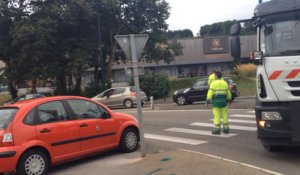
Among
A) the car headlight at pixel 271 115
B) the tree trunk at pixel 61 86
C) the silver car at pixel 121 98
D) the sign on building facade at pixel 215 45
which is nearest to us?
the car headlight at pixel 271 115

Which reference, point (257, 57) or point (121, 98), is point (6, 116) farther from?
point (121, 98)

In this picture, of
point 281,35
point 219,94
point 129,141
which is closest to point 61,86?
point 219,94

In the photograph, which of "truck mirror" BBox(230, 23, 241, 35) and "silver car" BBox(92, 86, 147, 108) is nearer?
"truck mirror" BBox(230, 23, 241, 35)

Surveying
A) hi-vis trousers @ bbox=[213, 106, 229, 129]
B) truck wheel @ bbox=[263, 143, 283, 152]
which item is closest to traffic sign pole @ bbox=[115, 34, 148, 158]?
truck wheel @ bbox=[263, 143, 283, 152]

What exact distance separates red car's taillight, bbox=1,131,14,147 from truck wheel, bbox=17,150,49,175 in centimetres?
36

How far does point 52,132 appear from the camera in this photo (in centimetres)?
894

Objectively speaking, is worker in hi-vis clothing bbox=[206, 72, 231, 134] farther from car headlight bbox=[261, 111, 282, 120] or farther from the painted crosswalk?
car headlight bbox=[261, 111, 282, 120]

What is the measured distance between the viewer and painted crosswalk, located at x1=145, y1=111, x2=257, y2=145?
12.3 meters

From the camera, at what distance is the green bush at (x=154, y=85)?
36.4 meters

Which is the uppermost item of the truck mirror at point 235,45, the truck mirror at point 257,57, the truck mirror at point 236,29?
the truck mirror at point 236,29

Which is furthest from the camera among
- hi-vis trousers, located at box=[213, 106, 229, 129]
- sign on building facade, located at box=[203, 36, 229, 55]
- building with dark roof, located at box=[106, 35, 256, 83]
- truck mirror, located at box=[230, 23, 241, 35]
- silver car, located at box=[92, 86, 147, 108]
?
building with dark roof, located at box=[106, 35, 256, 83]

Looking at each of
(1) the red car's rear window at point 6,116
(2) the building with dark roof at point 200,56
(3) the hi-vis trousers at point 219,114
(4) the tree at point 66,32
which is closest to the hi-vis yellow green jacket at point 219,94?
(3) the hi-vis trousers at point 219,114

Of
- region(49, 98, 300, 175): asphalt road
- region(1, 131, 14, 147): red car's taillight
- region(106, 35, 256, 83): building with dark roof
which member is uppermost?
region(106, 35, 256, 83): building with dark roof

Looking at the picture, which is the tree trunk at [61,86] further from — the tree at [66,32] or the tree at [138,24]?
the tree at [138,24]
